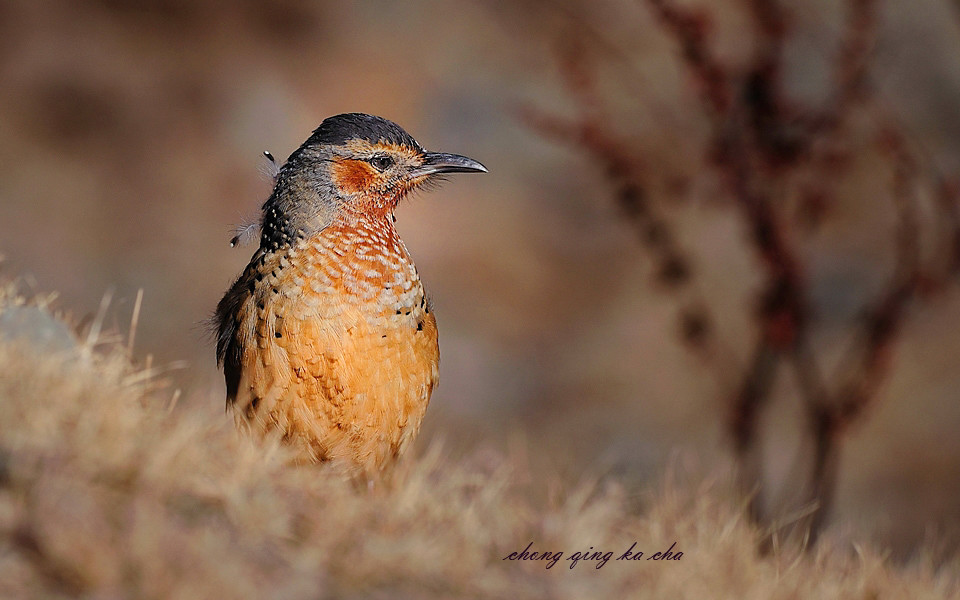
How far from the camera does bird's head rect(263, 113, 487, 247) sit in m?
4.71

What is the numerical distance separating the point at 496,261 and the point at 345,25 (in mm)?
3995

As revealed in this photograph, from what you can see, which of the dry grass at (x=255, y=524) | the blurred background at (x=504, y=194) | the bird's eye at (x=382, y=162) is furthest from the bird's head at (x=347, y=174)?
the blurred background at (x=504, y=194)

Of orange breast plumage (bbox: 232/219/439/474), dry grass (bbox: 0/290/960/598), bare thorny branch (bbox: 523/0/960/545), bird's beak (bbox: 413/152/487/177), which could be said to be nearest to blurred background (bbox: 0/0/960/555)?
bare thorny branch (bbox: 523/0/960/545)

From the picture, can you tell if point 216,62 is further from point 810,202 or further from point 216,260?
point 810,202

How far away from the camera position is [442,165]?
5.04m

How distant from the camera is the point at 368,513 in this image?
3426 millimetres

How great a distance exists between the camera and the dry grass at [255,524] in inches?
109

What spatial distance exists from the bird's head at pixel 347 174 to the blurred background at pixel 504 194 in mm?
5539

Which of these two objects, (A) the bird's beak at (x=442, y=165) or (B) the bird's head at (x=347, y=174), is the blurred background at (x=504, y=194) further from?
(B) the bird's head at (x=347, y=174)

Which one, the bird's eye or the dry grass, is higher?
the bird's eye

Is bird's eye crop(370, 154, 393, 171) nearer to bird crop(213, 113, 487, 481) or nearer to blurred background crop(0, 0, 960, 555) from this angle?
bird crop(213, 113, 487, 481)

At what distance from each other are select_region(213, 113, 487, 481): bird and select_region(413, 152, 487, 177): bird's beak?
14 cm

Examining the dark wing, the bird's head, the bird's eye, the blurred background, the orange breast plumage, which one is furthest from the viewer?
the blurred background

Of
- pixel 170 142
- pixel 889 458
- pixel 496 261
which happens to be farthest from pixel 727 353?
pixel 170 142
